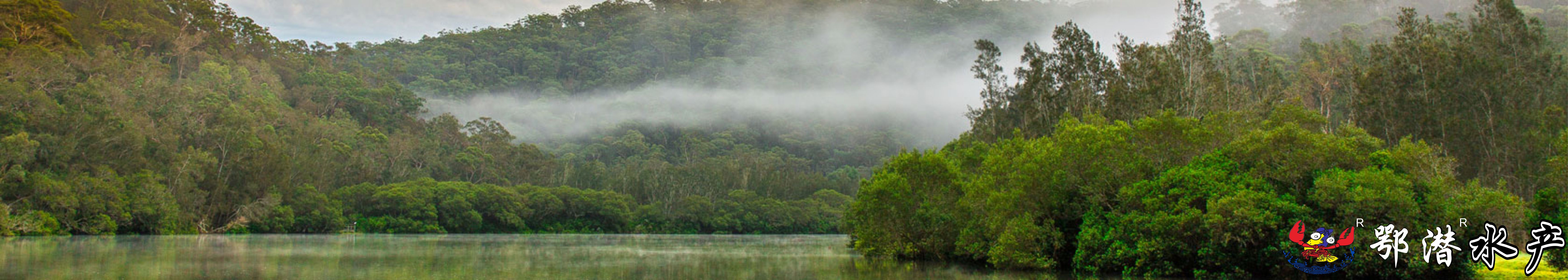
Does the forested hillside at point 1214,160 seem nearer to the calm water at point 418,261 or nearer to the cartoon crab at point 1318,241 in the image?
the cartoon crab at point 1318,241

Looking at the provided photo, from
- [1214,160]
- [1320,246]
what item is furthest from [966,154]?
[1320,246]

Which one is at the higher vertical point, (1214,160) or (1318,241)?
(1214,160)

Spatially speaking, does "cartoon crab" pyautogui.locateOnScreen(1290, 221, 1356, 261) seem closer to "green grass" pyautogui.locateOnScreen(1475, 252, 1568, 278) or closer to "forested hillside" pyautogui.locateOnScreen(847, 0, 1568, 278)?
"forested hillside" pyautogui.locateOnScreen(847, 0, 1568, 278)

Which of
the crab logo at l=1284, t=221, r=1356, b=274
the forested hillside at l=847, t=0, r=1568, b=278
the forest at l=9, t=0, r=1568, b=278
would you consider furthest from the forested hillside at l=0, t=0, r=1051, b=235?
the crab logo at l=1284, t=221, r=1356, b=274

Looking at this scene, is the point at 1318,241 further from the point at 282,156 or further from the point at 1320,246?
the point at 282,156

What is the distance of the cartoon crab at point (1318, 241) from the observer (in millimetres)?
22141

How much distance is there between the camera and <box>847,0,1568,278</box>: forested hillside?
2270cm

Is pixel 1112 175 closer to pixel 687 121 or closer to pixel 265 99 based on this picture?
pixel 265 99

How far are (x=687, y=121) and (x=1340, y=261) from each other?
15055 cm

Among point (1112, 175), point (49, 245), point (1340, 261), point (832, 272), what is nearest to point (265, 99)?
point (49, 245)

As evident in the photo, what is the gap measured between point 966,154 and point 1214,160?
16.3m

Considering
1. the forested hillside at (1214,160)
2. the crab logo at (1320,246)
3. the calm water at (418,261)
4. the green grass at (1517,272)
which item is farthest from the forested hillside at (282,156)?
the green grass at (1517,272)

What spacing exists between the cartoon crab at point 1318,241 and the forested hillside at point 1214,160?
9.8 inches

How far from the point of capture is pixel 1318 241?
22.2 metres
